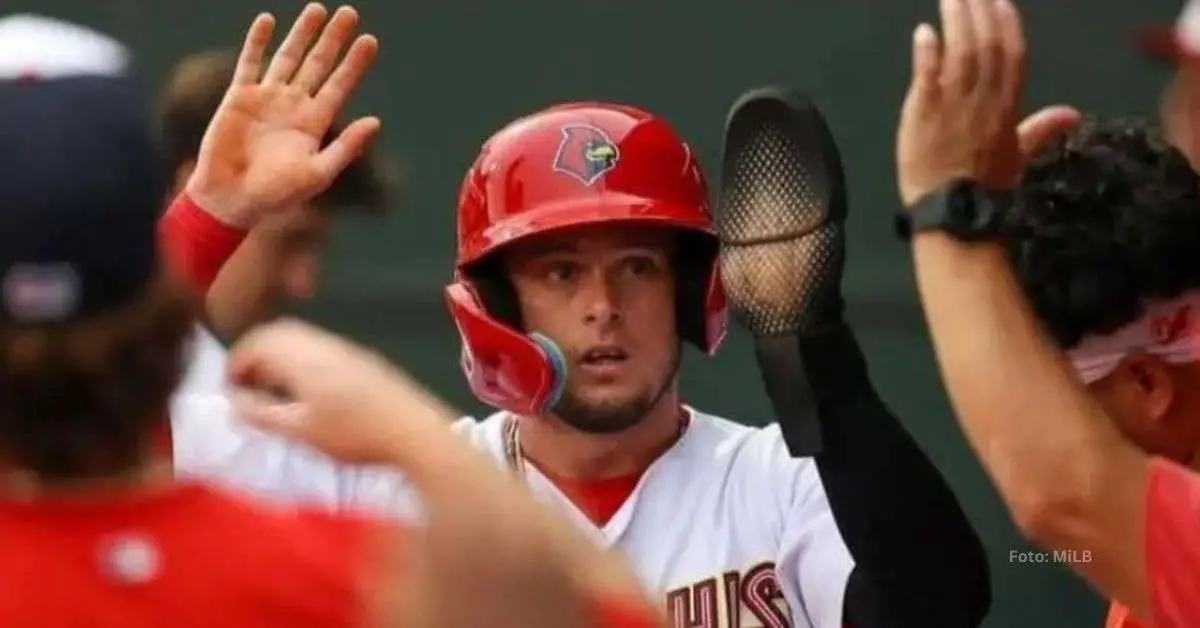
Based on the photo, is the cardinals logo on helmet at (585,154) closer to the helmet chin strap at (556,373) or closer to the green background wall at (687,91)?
the helmet chin strap at (556,373)

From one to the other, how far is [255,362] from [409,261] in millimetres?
2202

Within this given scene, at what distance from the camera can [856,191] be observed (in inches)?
126

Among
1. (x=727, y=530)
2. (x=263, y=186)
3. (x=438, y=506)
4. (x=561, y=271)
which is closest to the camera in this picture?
(x=438, y=506)

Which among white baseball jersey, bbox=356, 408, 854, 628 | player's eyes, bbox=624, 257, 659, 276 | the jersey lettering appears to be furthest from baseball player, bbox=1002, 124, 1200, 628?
player's eyes, bbox=624, 257, 659, 276

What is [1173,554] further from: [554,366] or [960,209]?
[554,366]

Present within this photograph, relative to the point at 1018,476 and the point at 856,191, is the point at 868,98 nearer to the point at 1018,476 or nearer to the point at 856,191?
the point at 856,191

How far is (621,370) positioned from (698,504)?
0.51 ft

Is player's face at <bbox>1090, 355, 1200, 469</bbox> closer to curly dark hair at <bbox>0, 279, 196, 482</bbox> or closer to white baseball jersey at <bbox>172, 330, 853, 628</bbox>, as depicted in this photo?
white baseball jersey at <bbox>172, 330, 853, 628</bbox>

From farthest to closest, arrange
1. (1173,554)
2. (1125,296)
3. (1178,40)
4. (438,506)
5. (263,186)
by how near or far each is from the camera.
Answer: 1. (263,186)
2. (1125,296)
3. (1178,40)
4. (1173,554)
5. (438,506)

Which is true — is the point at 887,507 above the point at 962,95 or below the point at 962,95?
below

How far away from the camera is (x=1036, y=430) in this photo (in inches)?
54.3

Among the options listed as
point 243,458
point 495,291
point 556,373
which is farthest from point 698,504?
point 243,458

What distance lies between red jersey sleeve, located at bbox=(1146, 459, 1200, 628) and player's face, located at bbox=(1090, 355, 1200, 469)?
27 cm

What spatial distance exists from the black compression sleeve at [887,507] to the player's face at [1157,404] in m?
0.25
